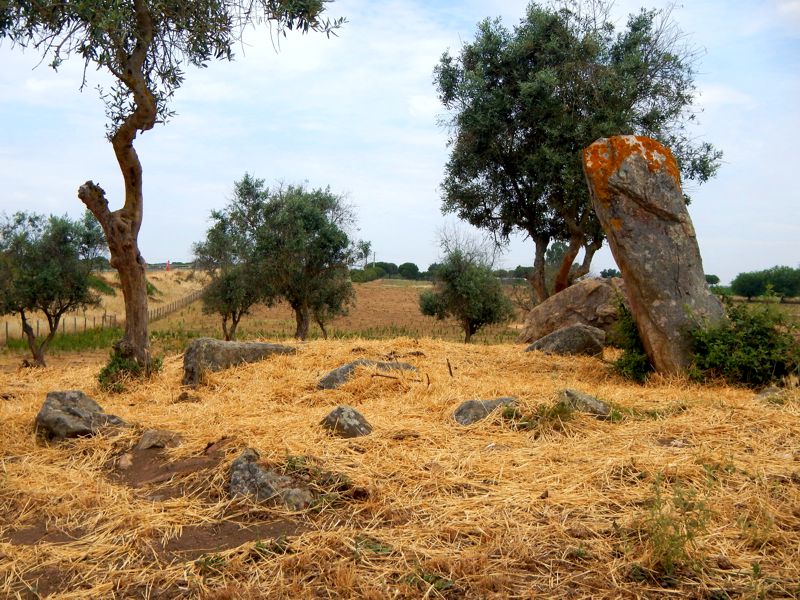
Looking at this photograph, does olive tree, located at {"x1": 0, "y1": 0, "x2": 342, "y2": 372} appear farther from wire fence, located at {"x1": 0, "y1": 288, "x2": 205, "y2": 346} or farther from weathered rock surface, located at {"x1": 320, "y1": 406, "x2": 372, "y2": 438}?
wire fence, located at {"x1": 0, "y1": 288, "x2": 205, "y2": 346}

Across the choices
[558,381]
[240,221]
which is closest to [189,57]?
[558,381]

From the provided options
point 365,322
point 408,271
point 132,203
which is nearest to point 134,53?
point 132,203

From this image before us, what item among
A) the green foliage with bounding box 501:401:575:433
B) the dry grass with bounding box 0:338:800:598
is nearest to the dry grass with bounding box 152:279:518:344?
the dry grass with bounding box 0:338:800:598

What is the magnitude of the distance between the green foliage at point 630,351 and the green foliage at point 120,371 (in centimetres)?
660

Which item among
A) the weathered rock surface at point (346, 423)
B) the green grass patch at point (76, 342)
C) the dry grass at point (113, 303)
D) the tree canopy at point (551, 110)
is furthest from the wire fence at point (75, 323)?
the weathered rock surface at point (346, 423)

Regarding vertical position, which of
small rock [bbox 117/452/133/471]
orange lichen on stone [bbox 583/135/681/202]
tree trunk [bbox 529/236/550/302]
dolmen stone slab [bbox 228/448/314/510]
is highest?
orange lichen on stone [bbox 583/135/681/202]

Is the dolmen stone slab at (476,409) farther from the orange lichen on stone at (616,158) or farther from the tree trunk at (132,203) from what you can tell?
the tree trunk at (132,203)

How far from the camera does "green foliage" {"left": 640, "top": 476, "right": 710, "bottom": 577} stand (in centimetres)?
352

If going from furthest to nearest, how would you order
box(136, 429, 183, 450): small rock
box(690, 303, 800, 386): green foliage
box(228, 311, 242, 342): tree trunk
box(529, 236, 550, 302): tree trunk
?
box(228, 311, 242, 342): tree trunk → box(529, 236, 550, 302): tree trunk → box(690, 303, 800, 386): green foliage → box(136, 429, 183, 450): small rock

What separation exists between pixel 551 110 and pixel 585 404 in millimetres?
10313

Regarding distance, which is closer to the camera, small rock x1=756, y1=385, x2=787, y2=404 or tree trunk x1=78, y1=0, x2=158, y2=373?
small rock x1=756, y1=385, x2=787, y2=404

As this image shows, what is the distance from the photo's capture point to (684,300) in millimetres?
9047

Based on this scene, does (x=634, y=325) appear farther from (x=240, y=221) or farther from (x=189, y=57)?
(x=240, y=221)

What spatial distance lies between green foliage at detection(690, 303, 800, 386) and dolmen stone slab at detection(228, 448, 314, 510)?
19.0ft
